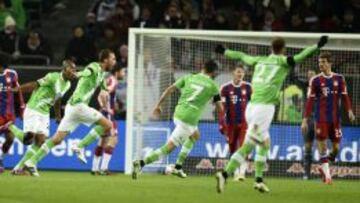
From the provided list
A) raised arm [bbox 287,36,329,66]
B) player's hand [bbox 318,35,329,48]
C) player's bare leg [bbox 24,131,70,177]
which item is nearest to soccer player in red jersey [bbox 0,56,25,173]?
player's bare leg [bbox 24,131,70,177]

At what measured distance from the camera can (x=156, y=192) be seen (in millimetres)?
15242

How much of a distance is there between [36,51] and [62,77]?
544cm

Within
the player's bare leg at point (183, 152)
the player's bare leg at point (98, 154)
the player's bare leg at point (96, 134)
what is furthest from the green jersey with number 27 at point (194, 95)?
the player's bare leg at point (98, 154)

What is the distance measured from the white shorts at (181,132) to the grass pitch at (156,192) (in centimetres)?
66

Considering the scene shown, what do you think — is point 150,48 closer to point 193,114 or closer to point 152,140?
point 152,140

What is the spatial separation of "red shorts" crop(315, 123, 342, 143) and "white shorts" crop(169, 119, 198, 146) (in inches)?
87.8

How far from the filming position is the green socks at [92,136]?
1972cm

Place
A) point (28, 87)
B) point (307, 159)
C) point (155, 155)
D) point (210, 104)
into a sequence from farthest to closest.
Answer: point (210, 104) → point (307, 159) → point (28, 87) → point (155, 155)

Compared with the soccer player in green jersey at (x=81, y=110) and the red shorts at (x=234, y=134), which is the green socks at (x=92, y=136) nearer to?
the soccer player in green jersey at (x=81, y=110)

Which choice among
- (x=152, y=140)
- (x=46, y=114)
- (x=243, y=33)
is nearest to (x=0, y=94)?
(x=46, y=114)

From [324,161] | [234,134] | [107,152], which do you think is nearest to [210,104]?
[234,134]

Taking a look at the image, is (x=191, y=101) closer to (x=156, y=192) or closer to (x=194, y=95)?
(x=194, y=95)

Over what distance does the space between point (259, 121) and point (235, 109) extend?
4.74 meters

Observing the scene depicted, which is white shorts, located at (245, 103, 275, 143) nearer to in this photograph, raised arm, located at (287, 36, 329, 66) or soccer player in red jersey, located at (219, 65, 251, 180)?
raised arm, located at (287, 36, 329, 66)
